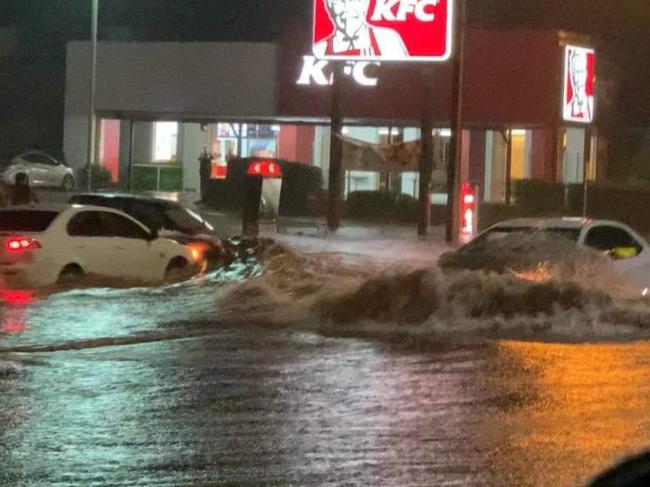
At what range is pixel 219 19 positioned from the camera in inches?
2672

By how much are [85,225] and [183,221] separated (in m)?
4.22

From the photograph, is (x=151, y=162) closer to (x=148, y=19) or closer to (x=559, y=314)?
(x=148, y=19)

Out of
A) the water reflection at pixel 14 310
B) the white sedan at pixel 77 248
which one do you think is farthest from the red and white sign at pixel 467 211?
the water reflection at pixel 14 310

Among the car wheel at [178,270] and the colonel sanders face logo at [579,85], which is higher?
the colonel sanders face logo at [579,85]

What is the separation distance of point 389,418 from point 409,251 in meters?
19.0

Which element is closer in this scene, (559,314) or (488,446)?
(488,446)

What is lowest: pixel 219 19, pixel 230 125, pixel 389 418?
pixel 389 418

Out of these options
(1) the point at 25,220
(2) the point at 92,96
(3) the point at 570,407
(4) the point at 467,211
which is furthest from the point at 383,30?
(3) the point at 570,407

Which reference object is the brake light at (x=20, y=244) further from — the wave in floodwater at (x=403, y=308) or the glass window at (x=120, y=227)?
the glass window at (x=120, y=227)

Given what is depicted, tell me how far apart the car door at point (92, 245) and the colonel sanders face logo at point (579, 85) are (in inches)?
968

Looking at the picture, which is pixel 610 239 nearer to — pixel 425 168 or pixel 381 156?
pixel 425 168

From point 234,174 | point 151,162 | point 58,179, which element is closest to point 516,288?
point 234,174

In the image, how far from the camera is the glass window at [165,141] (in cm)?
5378

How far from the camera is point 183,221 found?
A: 2406cm
